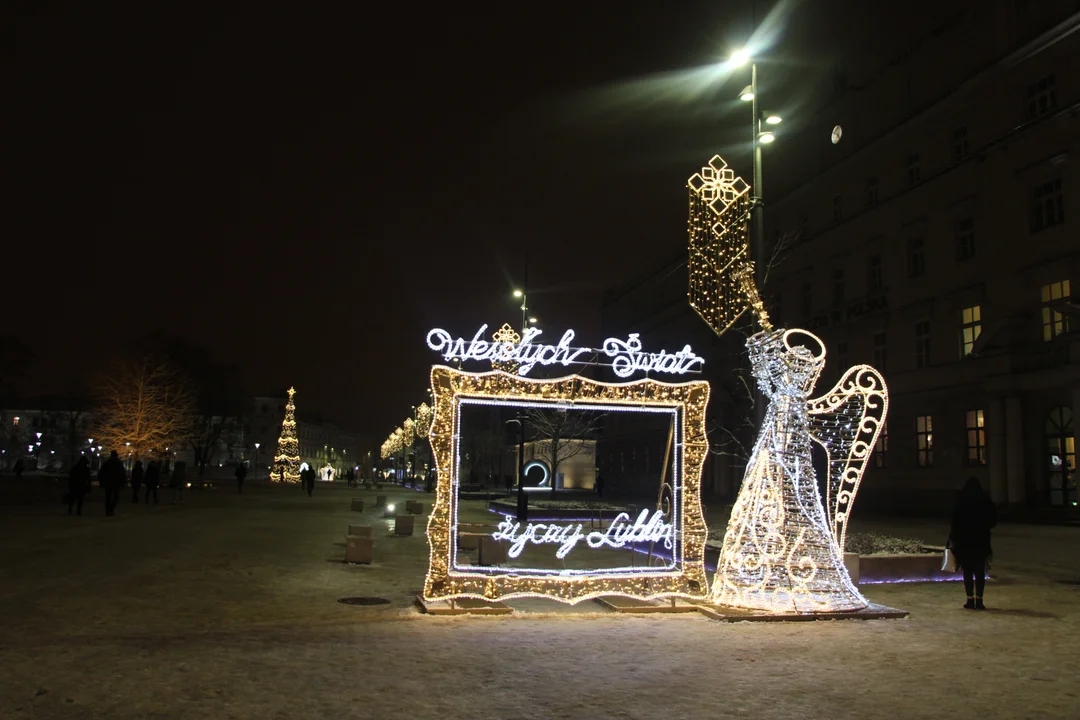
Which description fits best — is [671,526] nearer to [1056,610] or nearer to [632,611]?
[632,611]

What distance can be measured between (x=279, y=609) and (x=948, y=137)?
36716 mm

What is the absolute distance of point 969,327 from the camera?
36.8 m

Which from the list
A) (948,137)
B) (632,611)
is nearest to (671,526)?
(632,611)

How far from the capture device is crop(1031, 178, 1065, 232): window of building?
31.8 m

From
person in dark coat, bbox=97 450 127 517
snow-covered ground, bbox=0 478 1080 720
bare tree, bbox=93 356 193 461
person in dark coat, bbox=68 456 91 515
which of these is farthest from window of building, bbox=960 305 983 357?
bare tree, bbox=93 356 193 461

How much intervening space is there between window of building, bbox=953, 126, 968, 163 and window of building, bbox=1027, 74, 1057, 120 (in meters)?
3.94

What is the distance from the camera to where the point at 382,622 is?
36.1ft

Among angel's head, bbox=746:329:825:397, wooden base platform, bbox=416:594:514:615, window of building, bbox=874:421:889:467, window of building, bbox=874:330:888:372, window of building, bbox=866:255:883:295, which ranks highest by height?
window of building, bbox=866:255:883:295

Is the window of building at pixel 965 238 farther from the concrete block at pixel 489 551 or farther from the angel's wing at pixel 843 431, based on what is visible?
the concrete block at pixel 489 551

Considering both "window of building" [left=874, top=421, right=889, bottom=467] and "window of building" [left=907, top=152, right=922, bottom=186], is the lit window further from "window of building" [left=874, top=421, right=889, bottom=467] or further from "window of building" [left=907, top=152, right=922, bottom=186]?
"window of building" [left=907, top=152, right=922, bottom=186]

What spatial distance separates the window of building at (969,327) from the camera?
3606cm

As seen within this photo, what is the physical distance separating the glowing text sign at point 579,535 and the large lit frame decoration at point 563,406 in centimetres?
32

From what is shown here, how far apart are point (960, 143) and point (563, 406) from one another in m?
32.8

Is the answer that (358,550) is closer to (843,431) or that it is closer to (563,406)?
(563,406)
